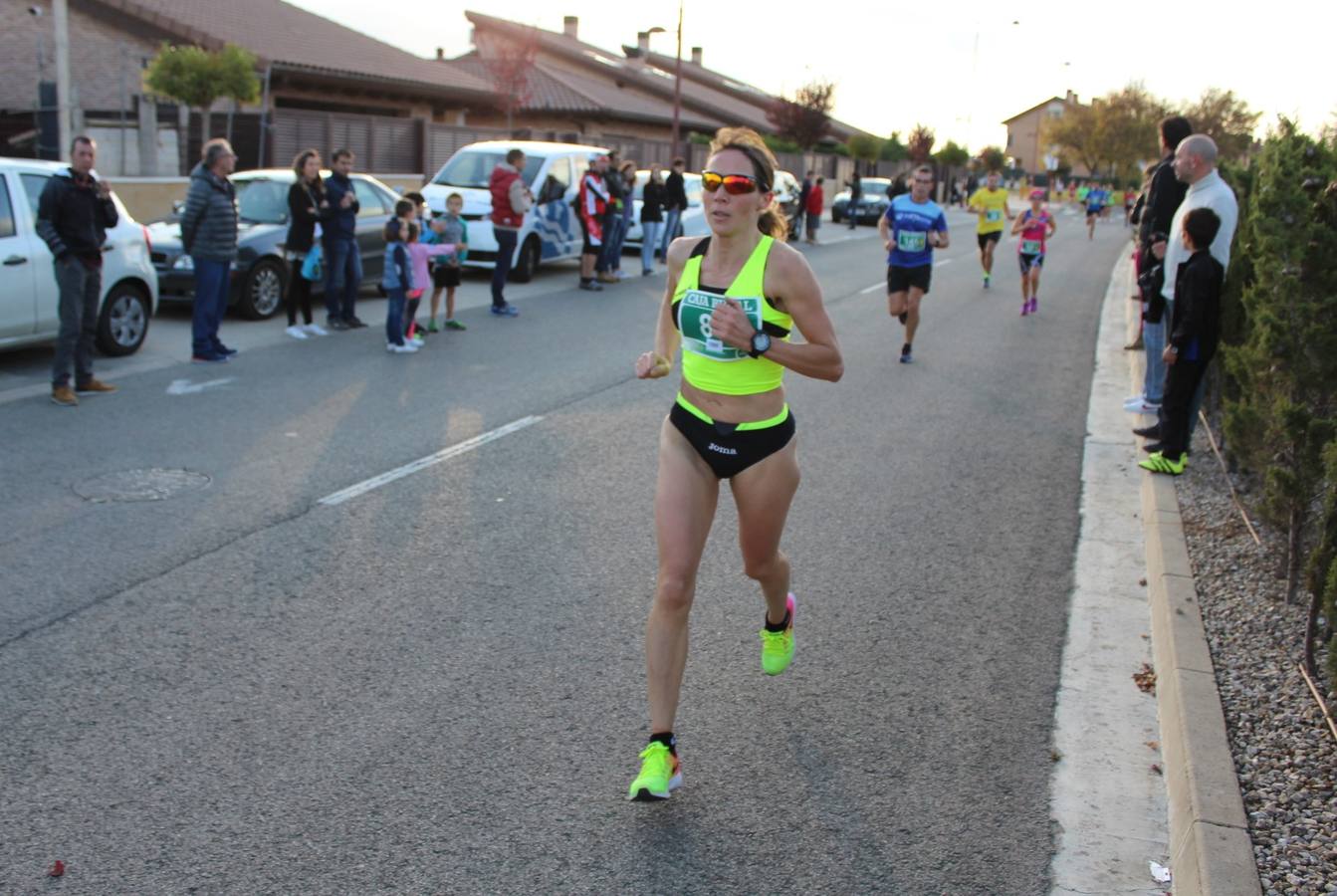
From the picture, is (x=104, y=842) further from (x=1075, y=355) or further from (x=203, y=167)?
(x=1075, y=355)

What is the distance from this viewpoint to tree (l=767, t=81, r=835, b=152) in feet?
186

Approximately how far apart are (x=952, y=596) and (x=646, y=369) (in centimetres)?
242

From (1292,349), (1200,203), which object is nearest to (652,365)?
(1292,349)

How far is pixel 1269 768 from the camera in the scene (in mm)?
4156

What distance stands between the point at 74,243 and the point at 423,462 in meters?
3.55

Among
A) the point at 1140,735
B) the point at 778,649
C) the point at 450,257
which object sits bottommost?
the point at 1140,735

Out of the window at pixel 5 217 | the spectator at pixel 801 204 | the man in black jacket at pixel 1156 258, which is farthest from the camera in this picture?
the spectator at pixel 801 204

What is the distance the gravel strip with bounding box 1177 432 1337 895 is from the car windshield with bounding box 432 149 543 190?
13.6 metres

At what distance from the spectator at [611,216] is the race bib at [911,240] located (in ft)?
Result: 22.1

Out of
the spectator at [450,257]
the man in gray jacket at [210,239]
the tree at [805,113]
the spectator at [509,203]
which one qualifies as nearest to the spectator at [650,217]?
the spectator at [509,203]

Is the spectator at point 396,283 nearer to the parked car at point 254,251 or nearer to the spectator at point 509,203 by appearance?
the parked car at point 254,251

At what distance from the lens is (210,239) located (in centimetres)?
1109

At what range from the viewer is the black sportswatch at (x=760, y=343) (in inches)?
154

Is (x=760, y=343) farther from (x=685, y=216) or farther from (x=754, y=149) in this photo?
(x=685, y=216)
